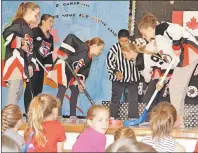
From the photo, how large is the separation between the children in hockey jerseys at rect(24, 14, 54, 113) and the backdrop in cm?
6

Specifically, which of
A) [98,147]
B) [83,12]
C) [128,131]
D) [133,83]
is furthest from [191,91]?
[98,147]

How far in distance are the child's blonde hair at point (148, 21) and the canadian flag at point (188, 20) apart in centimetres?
20

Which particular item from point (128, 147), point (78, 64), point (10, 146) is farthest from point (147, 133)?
point (128, 147)

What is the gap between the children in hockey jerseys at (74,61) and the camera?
5086 mm

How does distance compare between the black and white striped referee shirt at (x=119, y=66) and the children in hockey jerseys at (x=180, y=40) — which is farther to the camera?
the black and white striped referee shirt at (x=119, y=66)

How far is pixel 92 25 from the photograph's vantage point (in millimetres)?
5090

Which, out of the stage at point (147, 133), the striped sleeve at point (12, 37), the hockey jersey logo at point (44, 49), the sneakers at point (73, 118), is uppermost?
the striped sleeve at point (12, 37)

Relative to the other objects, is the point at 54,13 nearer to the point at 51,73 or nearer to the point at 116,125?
the point at 51,73

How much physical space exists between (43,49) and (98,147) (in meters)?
2.83

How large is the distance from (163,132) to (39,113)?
716 millimetres

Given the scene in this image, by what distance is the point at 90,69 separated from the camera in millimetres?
5098

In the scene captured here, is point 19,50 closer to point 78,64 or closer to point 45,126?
point 78,64

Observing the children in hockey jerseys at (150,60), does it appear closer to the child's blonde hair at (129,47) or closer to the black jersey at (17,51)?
the child's blonde hair at (129,47)

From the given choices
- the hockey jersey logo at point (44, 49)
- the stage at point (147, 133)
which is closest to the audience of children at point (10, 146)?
the stage at point (147, 133)
